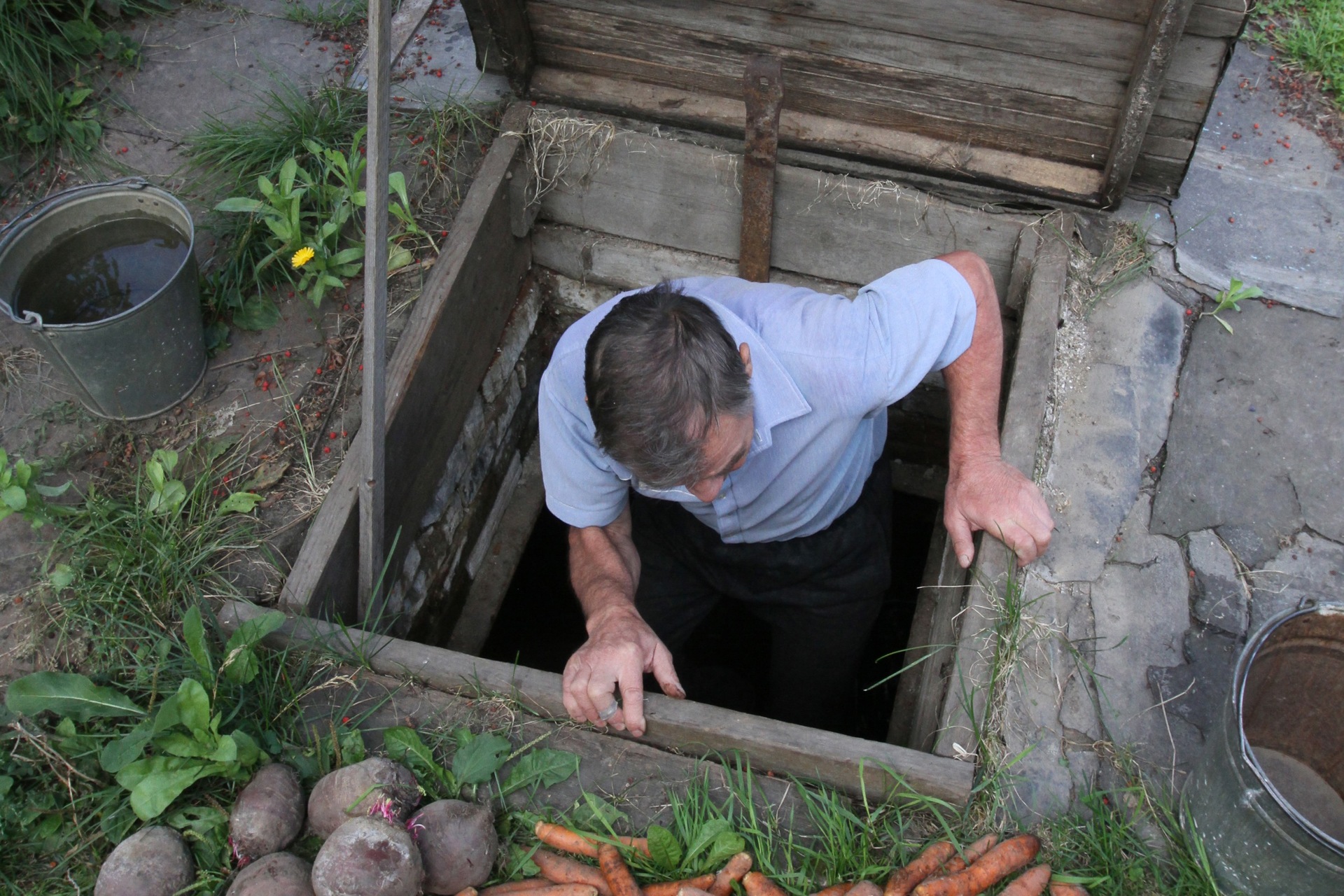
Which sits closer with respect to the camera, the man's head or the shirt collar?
the man's head

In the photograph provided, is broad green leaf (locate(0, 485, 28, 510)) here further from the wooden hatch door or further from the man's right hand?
the wooden hatch door

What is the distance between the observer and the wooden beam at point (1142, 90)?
2580 mm

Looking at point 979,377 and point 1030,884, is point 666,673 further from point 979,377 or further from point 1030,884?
point 979,377

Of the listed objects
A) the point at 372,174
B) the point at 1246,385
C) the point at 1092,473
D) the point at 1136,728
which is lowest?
the point at 1136,728

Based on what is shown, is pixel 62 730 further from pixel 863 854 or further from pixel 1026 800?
pixel 1026 800

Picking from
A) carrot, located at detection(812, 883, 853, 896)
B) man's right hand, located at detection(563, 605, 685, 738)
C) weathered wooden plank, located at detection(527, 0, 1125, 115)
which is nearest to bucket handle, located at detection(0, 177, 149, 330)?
weathered wooden plank, located at detection(527, 0, 1125, 115)

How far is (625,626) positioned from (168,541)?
1276 mm

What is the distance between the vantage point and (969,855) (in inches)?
80.9

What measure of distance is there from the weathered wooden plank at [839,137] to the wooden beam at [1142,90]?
90 mm

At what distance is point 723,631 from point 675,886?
7.48ft

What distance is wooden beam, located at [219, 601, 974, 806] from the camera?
2.14m

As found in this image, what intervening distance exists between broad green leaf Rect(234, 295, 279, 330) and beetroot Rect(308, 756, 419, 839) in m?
1.62

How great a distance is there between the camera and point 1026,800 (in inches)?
86.0

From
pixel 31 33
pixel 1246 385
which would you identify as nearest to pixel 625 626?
pixel 1246 385
